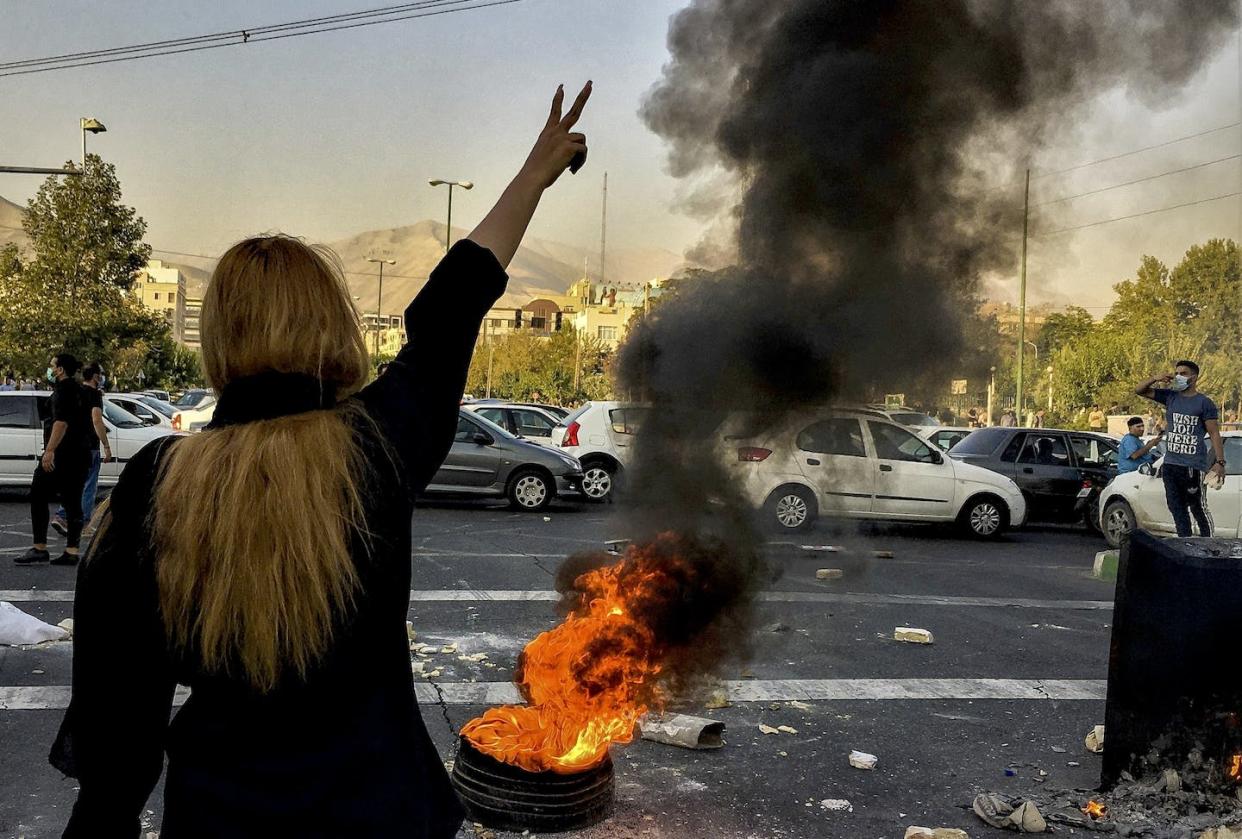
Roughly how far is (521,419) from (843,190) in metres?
12.7

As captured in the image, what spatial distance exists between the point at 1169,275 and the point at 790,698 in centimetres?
3237

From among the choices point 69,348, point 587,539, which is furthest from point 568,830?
point 69,348

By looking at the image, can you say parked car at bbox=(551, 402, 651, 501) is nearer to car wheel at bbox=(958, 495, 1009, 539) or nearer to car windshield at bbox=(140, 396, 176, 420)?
car wheel at bbox=(958, 495, 1009, 539)

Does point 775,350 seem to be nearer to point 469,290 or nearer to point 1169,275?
point 469,290

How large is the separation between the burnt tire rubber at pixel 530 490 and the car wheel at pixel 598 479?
90 cm

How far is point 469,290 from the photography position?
1.74m

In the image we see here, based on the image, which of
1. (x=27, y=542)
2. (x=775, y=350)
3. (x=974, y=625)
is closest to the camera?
(x=775, y=350)

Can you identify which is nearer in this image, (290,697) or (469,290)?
(290,697)

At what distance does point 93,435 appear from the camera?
31.1ft

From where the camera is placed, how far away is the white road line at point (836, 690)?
18.2 feet

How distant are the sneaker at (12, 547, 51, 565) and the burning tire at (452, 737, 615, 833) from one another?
270 inches

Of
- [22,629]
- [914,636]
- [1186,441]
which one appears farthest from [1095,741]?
[1186,441]

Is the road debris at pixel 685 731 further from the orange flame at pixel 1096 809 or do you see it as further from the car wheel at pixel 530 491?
the car wheel at pixel 530 491

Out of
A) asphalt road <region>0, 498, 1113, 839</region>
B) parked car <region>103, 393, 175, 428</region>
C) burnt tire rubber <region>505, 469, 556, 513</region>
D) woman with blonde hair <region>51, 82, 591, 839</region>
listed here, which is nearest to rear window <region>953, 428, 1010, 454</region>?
asphalt road <region>0, 498, 1113, 839</region>
